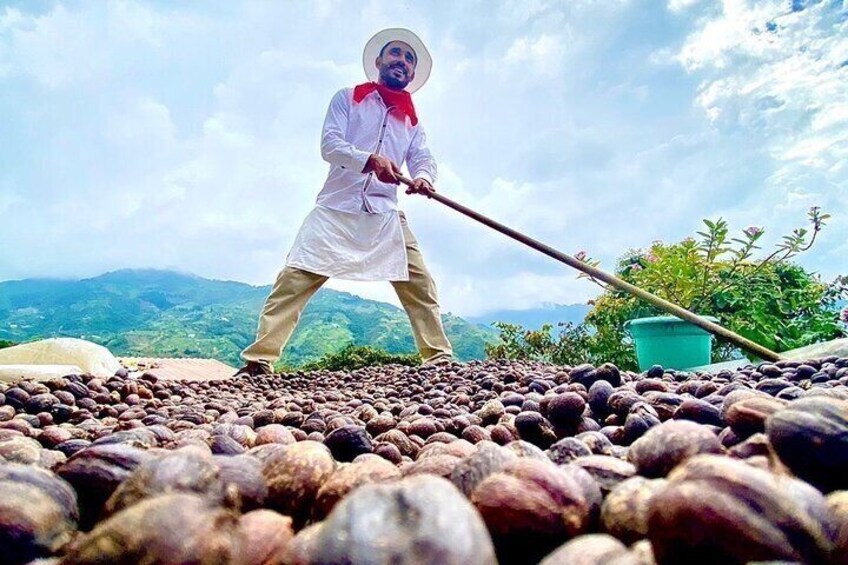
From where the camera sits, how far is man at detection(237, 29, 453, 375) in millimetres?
6828

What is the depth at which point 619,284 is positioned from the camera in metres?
5.12

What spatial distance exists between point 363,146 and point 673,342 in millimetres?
4134

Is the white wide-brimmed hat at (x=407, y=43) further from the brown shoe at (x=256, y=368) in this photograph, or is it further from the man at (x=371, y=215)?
the brown shoe at (x=256, y=368)

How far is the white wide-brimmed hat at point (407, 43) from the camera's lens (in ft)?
24.9

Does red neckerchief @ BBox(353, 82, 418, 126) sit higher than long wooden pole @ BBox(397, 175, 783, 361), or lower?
higher

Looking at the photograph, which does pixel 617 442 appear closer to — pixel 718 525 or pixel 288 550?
pixel 718 525

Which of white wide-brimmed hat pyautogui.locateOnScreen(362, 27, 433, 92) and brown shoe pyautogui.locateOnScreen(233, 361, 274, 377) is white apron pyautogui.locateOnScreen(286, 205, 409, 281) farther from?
white wide-brimmed hat pyautogui.locateOnScreen(362, 27, 433, 92)

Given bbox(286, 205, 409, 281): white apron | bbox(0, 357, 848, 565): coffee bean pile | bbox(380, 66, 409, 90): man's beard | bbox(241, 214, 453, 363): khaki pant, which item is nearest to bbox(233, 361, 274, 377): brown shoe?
bbox(241, 214, 453, 363): khaki pant

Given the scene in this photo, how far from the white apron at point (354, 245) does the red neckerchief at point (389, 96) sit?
1300 mm

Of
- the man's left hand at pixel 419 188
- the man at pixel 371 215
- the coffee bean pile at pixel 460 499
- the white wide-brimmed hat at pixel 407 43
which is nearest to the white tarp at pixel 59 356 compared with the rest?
the man at pixel 371 215

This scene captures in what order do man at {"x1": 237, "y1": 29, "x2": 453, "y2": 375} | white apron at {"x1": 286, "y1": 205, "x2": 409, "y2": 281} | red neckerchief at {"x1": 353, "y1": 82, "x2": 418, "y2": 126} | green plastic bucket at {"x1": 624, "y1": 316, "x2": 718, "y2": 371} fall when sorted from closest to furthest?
green plastic bucket at {"x1": 624, "y1": 316, "x2": 718, "y2": 371} < man at {"x1": 237, "y1": 29, "x2": 453, "y2": 375} < white apron at {"x1": 286, "y1": 205, "x2": 409, "y2": 281} < red neckerchief at {"x1": 353, "y1": 82, "x2": 418, "y2": 126}

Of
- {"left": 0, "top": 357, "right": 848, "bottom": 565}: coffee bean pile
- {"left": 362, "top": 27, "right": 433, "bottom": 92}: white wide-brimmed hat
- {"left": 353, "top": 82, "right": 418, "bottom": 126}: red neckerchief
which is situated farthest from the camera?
{"left": 362, "top": 27, "right": 433, "bottom": 92}: white wide-brimmed hat

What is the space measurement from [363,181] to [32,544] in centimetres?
638

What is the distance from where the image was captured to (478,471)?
123 cm
